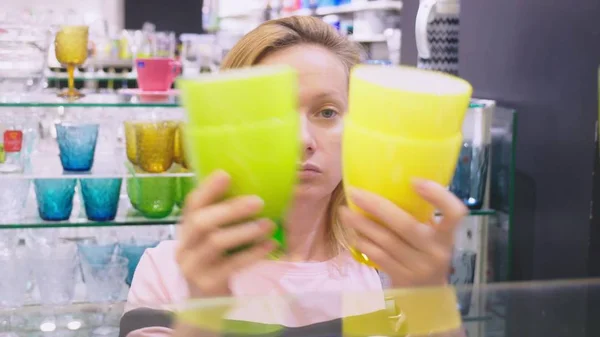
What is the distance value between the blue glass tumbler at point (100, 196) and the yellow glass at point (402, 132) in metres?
1.57

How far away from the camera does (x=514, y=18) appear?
2.45 metres

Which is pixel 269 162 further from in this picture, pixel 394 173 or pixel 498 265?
pixel 498 265

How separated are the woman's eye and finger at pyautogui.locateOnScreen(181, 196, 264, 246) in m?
0.31

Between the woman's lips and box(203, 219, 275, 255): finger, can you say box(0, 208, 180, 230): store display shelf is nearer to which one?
the woman's lips

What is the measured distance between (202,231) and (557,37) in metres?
1.87

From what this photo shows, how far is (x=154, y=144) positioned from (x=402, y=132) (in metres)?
1.56

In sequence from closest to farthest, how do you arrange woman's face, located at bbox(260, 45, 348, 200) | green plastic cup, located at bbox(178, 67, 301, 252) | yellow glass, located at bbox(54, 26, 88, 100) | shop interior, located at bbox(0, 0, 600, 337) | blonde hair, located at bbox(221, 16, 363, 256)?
green plastic cup, located at bbox(178, 67, 301, 252)
woman's face, located at bbox(260, 45, 348, 200)
blonde hair, located at bbox(221, 16, 363, 256)
shop interior, located at bbox(0, 0, 600, 337)
yellow glass, located at bbox(54, 26, 88, 100)

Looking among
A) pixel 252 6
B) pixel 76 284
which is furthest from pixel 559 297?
pixel 252 6

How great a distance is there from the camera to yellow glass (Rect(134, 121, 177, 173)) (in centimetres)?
199

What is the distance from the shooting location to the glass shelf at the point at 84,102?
2.01m

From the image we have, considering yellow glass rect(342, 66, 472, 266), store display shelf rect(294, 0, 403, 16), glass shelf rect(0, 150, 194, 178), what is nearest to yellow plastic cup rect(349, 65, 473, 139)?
yellow glass rect(342, 66, 472, 266)

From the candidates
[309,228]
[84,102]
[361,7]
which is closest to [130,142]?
[84,102]

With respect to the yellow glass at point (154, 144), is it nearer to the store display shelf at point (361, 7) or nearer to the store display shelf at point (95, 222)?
the store display shelf at point (95, 222)

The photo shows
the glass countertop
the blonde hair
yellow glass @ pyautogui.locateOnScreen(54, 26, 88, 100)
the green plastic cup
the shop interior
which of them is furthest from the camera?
yellow glass @ pyautogui.locateOnScreen(54, 26, 88, 100)
